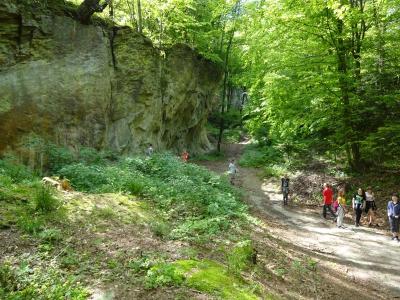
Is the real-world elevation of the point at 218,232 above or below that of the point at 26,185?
below

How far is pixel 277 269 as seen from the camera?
28.3 feet

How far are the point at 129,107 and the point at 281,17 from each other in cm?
954

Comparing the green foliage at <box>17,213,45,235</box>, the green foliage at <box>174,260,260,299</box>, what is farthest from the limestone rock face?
the green foliage at <box>174,260,260,299</box>

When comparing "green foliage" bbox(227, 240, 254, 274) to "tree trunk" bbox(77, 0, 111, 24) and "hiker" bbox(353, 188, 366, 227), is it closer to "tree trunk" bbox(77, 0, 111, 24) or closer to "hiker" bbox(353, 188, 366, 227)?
"hiker" bbox(353, 188, 366, 227)

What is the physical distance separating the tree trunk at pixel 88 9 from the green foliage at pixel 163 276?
47.7 ft

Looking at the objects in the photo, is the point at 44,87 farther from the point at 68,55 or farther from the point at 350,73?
the point at 350,73

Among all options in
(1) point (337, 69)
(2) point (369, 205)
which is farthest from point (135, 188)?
(1) point (337, 69)

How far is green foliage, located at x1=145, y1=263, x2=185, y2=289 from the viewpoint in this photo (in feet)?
16.6

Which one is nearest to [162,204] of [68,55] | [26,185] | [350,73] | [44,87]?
[26,185]

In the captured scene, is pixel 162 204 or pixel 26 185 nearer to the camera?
pixel 26 185

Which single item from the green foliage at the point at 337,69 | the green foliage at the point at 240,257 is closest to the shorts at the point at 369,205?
the green foliage at the point at 337,69

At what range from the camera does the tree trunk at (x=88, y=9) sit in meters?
16.9

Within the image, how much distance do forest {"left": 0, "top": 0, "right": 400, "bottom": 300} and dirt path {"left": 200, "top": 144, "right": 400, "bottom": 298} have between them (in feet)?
0.24

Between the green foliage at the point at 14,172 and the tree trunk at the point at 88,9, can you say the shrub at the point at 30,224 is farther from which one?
the tree trunk at the point at 88,9
